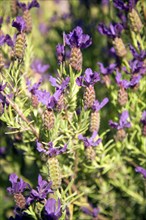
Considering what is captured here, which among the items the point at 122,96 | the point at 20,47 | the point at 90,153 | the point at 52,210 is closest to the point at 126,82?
the point at 122,96

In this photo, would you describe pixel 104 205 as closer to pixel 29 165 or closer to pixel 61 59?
pixel 29 165

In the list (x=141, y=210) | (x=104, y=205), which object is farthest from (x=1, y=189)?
(x=141, y=210)

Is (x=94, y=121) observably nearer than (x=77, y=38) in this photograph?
No

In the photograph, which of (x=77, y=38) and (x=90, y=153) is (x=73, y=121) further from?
(x=77, y=38)

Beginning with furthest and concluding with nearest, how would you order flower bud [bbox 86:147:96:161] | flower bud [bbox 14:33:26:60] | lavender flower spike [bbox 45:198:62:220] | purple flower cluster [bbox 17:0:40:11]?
purple flower cluster [bbox 17:0:40:11], flower bud [bbox 86:147:96:161], flower bud [bbox 14:33:26:60], lavender flower spike [bbox 45:198:62:220]

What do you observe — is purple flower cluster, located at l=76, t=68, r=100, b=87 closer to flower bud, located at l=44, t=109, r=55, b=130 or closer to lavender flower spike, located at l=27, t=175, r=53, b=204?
flower bud, located at l=44, t=109, r=55, b=130

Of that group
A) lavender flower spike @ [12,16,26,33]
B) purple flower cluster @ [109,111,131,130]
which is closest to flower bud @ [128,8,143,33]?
purple flower cluster @ [109,111,131,130]

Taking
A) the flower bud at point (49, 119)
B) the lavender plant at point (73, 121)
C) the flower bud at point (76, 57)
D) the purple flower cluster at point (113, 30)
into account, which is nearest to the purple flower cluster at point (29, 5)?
the lavender plant at point (73, 121)

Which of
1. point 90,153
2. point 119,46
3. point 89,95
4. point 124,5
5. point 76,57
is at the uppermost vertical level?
point 124,5
